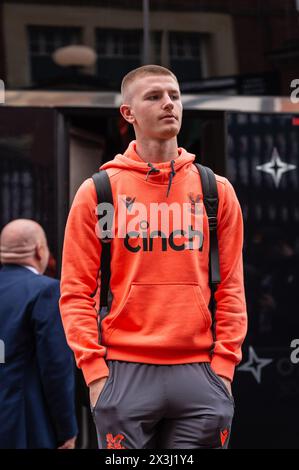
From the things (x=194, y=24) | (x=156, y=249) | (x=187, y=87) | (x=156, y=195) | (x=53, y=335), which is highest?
(x=194, y=24)

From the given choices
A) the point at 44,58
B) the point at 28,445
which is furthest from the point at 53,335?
the point at 44,58

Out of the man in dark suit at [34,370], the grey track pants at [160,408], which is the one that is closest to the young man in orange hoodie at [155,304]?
the grey track pants at [160,408]

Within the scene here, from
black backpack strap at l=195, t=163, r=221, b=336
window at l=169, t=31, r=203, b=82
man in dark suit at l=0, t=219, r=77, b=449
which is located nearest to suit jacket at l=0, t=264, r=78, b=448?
man in dark suit at l=0, t=219, r=77, b=449

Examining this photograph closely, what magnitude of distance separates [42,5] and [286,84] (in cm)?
163

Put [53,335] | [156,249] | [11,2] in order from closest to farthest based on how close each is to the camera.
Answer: [156,249], [53,335], [11,2]

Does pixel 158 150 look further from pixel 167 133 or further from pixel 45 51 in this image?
pixel 45 51

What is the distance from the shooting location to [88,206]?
10.0 feet

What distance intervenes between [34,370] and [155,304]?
5.64ft

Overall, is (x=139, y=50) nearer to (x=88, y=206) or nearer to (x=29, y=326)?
(x=29, y=326)

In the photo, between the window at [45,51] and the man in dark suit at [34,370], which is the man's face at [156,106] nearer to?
the man in dark suit at [34,370]

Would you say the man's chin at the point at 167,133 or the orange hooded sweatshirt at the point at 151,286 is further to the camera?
the man's chin at the point at 167,133

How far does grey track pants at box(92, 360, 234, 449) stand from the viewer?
2.90 m

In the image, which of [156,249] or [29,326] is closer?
[156,249]

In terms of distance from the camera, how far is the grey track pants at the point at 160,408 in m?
2.90
